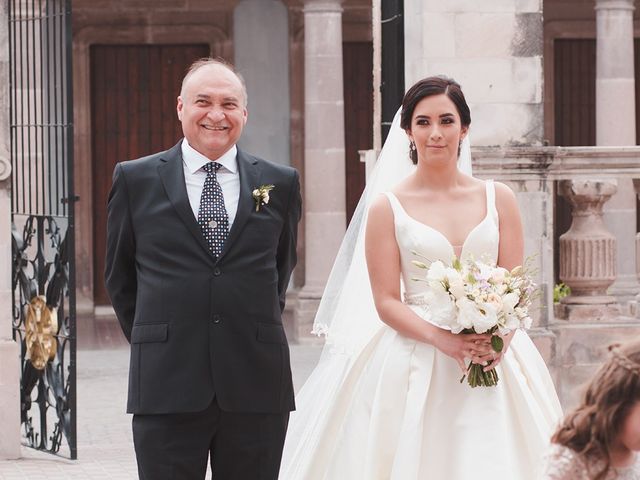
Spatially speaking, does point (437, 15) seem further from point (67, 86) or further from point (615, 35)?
point (615, 35)

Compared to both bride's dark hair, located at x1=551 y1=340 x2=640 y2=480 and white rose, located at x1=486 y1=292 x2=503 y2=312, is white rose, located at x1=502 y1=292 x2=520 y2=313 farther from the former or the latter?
bride's dark hair, located at x1=551 y1=340 x2=640 y2=480

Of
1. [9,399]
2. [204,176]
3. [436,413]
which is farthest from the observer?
[9,399]

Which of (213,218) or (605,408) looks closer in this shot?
(605,408)

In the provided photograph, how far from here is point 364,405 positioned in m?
5.56

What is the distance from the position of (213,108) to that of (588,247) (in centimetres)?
488

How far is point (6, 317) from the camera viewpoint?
8.91 meters

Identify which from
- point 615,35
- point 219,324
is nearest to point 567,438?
point 219,324

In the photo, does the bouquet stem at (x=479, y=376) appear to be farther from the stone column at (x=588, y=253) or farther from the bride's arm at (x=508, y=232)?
the stone column at (x=588, y=253)

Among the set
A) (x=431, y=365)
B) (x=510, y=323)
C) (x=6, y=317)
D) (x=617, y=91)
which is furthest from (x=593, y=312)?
(x=617, y=91)

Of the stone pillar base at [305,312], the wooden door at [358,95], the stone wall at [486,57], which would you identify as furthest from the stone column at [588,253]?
the wooden door at [358,95]

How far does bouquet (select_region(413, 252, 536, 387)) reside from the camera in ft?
16.4

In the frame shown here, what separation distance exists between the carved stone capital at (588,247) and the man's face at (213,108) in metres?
4.74

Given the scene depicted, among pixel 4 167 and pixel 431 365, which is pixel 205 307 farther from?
pixel 4 167

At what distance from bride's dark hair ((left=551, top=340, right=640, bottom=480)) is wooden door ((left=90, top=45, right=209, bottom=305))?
651 inches
